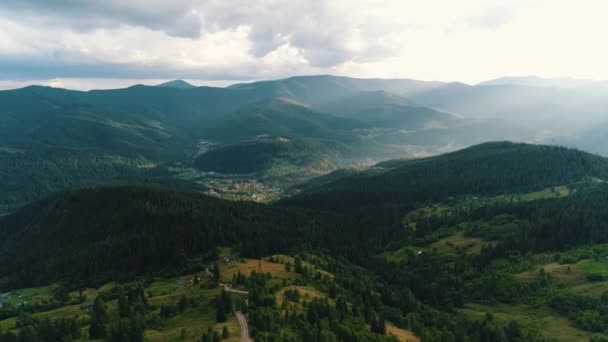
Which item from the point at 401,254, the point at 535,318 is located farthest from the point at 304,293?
the point at 401,254

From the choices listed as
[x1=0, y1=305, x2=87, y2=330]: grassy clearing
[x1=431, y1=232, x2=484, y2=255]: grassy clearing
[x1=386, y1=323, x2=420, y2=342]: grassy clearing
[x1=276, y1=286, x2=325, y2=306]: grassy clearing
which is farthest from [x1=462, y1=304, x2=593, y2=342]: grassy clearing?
[x1=0, y1=305, x2=87, y2=330]: grassy clearing

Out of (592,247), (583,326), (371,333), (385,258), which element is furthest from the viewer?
(385,258)

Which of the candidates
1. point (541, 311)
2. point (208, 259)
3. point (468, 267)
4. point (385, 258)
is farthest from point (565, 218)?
point (208, 259)

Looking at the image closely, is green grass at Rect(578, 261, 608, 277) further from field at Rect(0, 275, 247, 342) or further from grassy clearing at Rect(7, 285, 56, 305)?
grassy clearing at Rect(7, 285, 56, 305)

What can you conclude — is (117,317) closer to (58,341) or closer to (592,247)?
(58,341)

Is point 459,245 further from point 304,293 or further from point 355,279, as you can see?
point 304,293

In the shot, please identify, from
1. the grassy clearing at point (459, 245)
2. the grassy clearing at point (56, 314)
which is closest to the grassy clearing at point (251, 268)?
the grassy clearing at point (56, 314)
